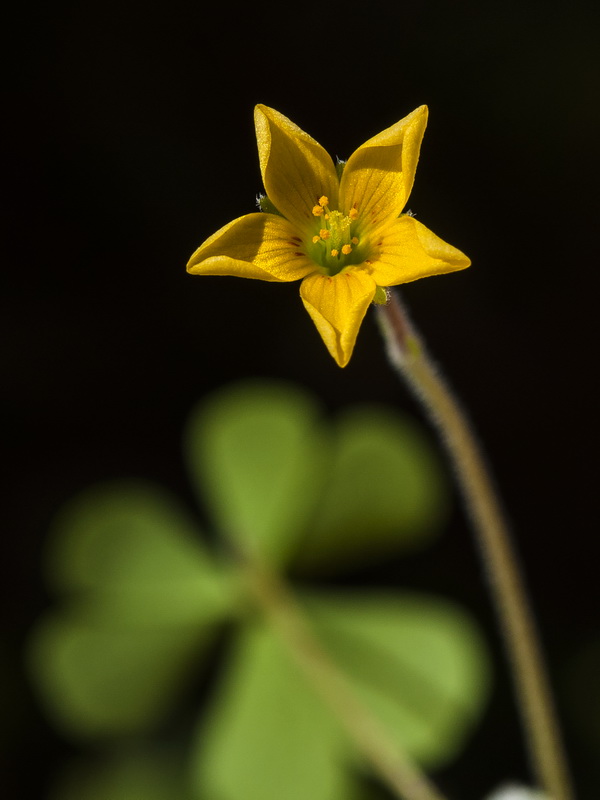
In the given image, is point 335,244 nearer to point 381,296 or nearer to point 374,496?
point 381,296

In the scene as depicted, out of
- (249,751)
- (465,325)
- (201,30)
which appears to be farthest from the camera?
(465,325)

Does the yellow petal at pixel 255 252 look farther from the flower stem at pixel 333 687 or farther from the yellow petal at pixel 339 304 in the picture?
the flower stem at pixel 333 687

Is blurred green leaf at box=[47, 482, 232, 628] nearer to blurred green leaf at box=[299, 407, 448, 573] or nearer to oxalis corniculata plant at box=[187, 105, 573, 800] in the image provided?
blurred green leaf at box=[299, 407, 448, 573]

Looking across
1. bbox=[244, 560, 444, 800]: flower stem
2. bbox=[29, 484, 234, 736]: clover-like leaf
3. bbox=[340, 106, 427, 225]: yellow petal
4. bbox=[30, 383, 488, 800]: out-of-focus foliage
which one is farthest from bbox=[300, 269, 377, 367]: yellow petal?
bbox=[29, 484, 234, 736]: clover-like leaf

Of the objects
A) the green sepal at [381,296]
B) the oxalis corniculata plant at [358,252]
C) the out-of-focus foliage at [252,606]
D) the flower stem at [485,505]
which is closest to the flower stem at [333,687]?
the out-of-focus foliage at [252,606]

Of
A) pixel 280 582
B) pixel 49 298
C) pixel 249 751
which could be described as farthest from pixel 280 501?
pixel 49 298

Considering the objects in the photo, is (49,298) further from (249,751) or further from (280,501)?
(249,751)
